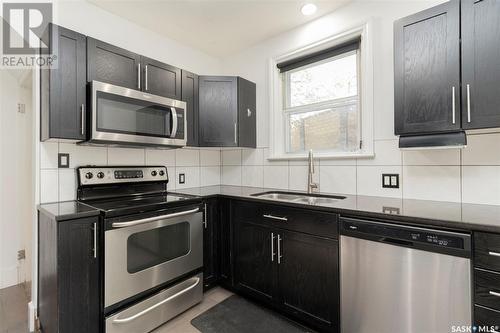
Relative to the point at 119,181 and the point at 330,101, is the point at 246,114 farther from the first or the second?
the point at 119,181

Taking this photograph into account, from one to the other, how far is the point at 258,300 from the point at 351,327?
78cm

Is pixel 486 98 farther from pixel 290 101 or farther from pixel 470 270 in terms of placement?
pixel 290 101

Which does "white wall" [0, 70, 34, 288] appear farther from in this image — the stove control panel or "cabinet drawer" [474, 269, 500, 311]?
"cabinet drawer" [474, 269, 500, 311]

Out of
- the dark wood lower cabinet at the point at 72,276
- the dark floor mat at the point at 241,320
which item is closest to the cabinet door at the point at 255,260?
the dark floor mat at the point at 241,320

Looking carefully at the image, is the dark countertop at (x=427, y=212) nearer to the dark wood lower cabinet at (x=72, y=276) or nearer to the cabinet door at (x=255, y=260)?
the cabinet door at (x=255, y=260)

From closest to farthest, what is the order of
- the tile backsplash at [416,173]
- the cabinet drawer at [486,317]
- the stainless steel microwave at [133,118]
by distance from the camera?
the cabinet drawer at [486,317]
the tile backsplash at [416,173]
the stainless steel microwave at [133,118]

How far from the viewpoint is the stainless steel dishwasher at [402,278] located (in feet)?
3.84

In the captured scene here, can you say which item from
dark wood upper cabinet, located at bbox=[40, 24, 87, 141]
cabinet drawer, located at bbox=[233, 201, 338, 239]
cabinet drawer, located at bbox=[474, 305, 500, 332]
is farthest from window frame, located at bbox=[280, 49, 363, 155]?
dark wood upper cabinet, located at bbox=[40, 24, 87, 141]

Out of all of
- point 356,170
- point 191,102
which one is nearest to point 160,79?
point 191,102

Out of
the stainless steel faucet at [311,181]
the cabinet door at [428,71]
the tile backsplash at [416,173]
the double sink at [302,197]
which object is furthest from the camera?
the stainless steel faucet at [311,181]

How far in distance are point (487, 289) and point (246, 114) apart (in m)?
2.23

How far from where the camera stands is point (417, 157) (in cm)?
178

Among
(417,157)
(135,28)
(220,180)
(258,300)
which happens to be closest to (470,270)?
(417,157)

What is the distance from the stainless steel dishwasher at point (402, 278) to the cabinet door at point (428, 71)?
0.69m
